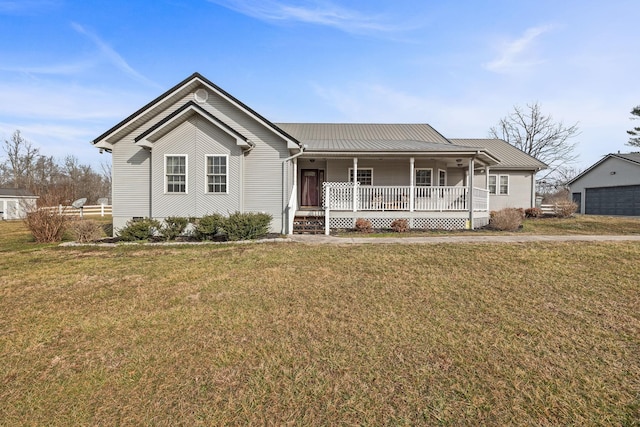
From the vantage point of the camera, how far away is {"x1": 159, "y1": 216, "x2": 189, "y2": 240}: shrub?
35.6 feet

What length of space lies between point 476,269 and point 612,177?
27.4 meters

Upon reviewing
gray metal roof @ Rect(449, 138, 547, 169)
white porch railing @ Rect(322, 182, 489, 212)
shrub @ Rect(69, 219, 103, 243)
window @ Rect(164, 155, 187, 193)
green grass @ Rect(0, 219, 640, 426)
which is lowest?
green grass @ Rect(0, 219, 640, 426)

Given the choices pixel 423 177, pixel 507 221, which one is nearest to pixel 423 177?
→ pixel 423 177

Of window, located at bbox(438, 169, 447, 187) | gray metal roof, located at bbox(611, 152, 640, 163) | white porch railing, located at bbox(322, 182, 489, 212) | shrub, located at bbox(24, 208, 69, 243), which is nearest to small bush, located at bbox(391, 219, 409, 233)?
white porch railing, located at bbox(322, 182, 489, 212)

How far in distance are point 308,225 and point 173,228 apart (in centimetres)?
513

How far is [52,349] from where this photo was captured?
3.84 metres

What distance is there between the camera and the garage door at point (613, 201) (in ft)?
77.3

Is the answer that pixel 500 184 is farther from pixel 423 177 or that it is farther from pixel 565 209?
pixel 423 177

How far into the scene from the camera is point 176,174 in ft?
39.2

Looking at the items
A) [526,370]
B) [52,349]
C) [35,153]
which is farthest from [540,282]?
[35,153]

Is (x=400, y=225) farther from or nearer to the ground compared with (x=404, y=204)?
nearer to the ground

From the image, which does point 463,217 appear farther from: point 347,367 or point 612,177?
point 612,177

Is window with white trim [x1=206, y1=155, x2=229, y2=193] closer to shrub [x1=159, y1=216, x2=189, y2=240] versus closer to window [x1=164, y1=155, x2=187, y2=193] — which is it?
window [x1=164, y1=155, x2=187, y2=193]

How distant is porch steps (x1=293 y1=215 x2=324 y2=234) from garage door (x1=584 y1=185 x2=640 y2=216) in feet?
82.7
